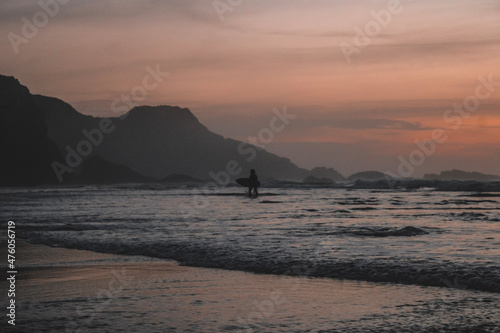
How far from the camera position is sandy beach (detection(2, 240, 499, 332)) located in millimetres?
6805

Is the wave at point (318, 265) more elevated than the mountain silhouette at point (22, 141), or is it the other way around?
the mountain silhouette at point (22, 141)

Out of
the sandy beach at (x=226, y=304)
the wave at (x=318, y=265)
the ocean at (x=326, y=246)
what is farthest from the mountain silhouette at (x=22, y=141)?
the sandy beach at (x=226, y=304)

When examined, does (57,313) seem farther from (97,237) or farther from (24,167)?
(24,167)

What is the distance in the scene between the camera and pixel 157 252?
13531mm

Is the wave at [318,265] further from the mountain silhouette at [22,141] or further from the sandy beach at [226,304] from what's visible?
the mountain silhouette at [22,141]

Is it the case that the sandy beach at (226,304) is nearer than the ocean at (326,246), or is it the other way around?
the sandy beach at (226,304)

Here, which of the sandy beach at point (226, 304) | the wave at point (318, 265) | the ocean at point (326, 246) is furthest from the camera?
the ocean at point (326, 246)

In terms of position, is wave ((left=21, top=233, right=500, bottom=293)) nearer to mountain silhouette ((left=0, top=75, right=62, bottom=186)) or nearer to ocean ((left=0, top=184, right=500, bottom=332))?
ocean ((left=0, top=184, right=500, bottom=332))

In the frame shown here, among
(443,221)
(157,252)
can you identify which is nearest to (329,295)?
(157,252)

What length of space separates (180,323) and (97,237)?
10.3 m

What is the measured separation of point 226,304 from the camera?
26.1ft

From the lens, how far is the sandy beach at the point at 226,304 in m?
6.80

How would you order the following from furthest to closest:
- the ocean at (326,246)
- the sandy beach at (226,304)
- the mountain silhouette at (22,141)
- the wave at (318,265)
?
the mountain silhouette at (22,141), the ocean at (326,246), the wave at (318,265), the sandy beach at (226,304)

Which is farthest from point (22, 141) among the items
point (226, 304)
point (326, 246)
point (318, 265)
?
point (226, 304)
